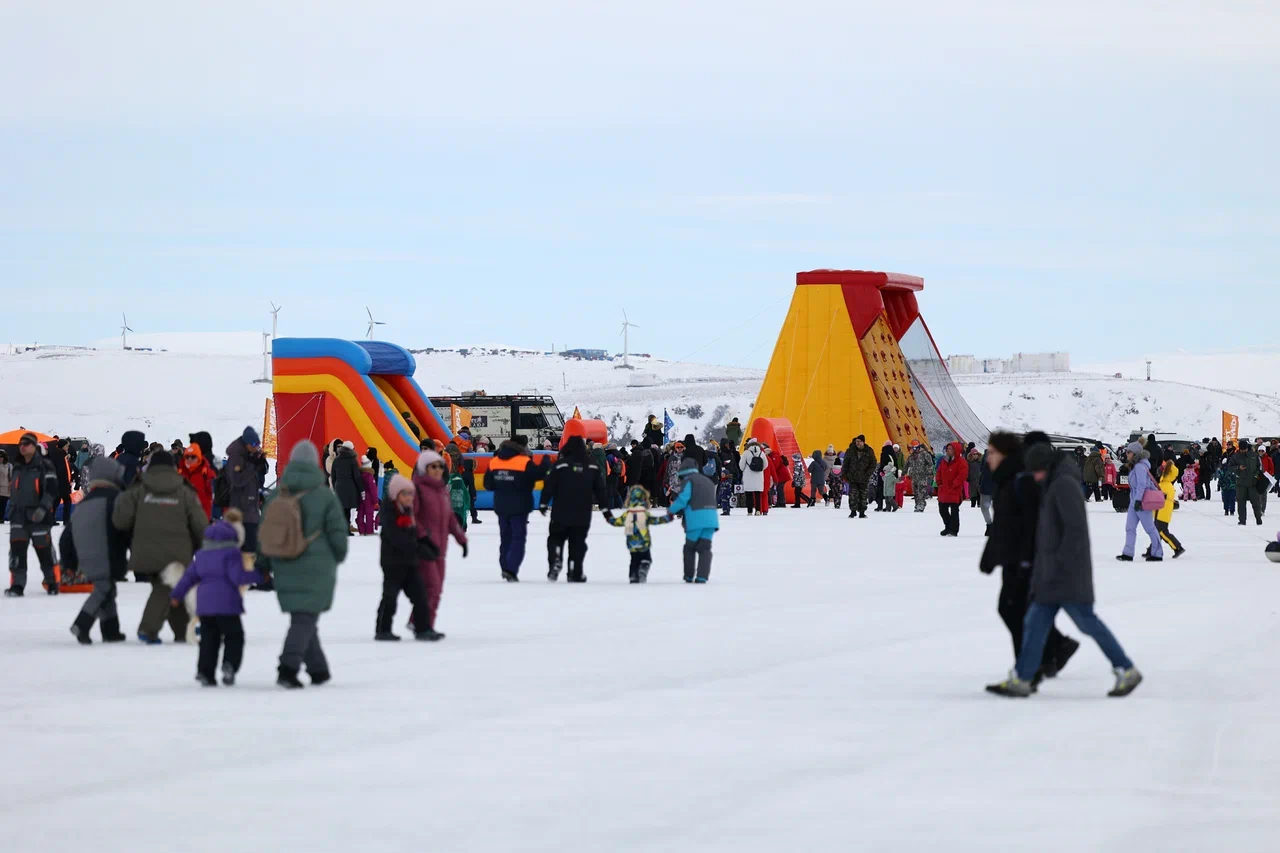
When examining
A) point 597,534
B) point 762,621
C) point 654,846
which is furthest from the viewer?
point 597,534

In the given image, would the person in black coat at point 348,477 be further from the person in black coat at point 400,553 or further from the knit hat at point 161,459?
the knit hat at point 161,459

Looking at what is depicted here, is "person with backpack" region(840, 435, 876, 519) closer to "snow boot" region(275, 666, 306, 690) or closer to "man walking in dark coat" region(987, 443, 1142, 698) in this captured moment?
"man walking in dark coat" region(987, 443, 1142, 698)

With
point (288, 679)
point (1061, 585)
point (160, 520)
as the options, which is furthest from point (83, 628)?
point (1061, 585)

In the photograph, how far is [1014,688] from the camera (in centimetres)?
955

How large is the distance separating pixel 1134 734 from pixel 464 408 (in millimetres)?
31944

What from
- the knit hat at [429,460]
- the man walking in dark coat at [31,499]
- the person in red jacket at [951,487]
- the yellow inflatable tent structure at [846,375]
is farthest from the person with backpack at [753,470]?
the knit hat at [429,460]

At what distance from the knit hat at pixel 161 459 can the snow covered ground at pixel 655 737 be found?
46.9 inches

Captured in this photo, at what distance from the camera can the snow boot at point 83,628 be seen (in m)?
11.9

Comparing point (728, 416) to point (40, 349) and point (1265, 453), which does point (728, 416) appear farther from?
point (40, 349)

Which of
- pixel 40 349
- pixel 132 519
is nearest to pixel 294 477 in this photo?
pixel 132 519

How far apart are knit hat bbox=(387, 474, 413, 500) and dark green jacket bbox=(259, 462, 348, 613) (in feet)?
6.01

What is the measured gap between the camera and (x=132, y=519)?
1173 cm

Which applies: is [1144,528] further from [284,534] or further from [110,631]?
[284,534]

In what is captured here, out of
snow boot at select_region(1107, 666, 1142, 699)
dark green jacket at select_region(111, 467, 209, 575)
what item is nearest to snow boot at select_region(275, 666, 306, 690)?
dark green jacket at select_region(111, 467, 209, 575)
